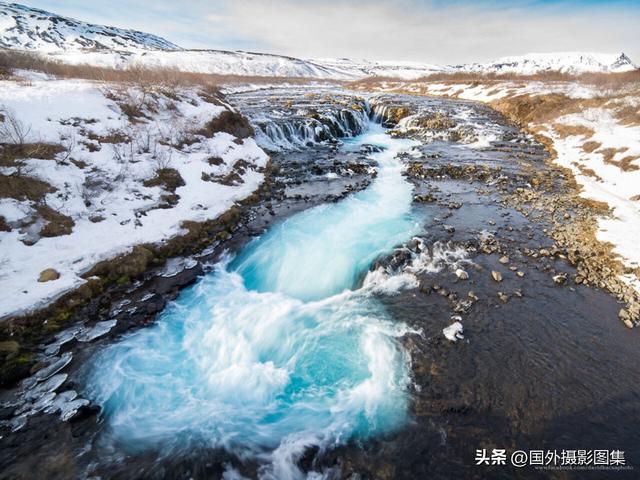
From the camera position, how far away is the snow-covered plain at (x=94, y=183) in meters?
9.27

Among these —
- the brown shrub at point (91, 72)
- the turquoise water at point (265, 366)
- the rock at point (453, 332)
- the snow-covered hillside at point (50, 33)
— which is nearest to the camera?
the turquoise water at point (265, 366)

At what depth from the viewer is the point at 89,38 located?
174 meters

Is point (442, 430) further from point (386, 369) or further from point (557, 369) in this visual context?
point (557, 369)

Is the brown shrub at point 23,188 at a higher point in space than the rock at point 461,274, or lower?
higher

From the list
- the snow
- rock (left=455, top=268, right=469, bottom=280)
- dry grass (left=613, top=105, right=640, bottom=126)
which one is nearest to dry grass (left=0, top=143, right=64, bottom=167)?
rock (left=455, top=268, right=469, bottom=280)

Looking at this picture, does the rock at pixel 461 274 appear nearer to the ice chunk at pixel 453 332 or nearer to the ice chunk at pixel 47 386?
the ice chunk at pixel 453 332

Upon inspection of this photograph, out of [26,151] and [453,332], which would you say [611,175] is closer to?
[453,332]

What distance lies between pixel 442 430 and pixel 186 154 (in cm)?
1725

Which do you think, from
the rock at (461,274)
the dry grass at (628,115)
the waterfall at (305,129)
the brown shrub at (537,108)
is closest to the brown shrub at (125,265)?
the rock at (461,274)

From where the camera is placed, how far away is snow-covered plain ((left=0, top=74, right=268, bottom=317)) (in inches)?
365

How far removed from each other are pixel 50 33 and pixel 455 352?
243 metres

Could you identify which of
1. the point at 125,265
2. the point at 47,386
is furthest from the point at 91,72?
the point at 47,386

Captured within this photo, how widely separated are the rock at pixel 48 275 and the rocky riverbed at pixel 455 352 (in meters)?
1.25

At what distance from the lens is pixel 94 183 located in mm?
12719
